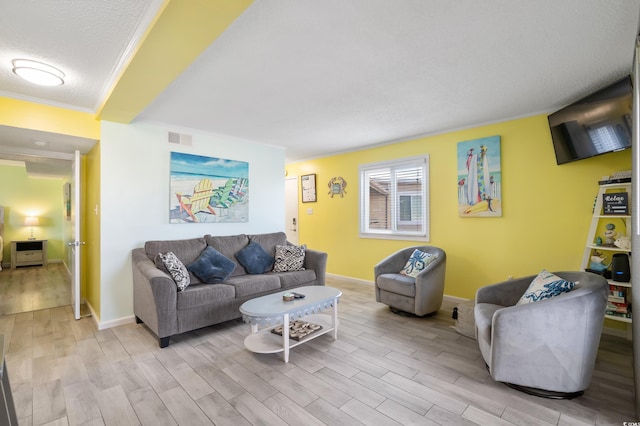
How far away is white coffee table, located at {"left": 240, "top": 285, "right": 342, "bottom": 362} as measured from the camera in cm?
251

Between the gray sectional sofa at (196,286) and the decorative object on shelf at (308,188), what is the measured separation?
6.47ft

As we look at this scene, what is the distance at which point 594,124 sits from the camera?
2812 millimetres

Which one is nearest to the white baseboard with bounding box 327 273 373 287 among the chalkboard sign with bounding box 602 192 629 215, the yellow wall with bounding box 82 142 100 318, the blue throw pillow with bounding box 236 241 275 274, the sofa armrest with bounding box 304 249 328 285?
the sofa armrest with bounding box 304 249 328 285

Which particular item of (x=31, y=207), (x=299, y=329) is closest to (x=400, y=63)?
(x=299, y=329)

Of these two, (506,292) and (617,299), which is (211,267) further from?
(617,299)

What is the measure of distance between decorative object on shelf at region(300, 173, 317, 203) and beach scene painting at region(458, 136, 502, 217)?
113 inches

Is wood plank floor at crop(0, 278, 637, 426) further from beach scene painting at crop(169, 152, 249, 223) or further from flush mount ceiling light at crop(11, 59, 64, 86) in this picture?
flush mount ceiling light at crop(11, 59, 64, 86)

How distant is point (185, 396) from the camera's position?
2.06 m

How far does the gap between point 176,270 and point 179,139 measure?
1.83 m

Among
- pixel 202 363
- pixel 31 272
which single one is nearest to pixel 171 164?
pixel 202 363

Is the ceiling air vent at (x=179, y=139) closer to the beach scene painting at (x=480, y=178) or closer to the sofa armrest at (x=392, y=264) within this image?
the sofa armrest at (x=392, y=264)

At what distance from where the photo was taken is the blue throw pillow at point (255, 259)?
12.9 ft

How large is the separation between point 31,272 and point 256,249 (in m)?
5.74

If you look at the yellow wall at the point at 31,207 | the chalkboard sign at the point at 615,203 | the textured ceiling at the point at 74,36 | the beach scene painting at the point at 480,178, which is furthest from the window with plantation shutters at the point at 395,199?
the yellow wall at the point at 31,207
